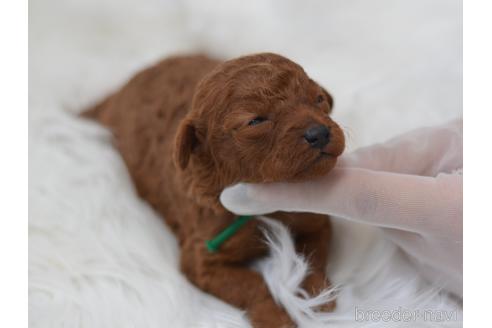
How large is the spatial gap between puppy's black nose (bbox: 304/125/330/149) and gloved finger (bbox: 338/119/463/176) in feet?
0.64

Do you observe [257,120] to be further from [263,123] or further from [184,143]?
[184,143]

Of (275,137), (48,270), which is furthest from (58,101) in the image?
(275,137)

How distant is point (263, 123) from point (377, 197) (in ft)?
0.82

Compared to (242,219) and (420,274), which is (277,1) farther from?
(420,274)

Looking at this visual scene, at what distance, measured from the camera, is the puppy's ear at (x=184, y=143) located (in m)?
1.07

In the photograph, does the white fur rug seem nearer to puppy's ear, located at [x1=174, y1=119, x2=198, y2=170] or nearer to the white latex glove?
the white latex glove

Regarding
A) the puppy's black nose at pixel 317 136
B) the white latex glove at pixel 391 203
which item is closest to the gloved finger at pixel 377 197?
the white latex glove at pixel 391 203

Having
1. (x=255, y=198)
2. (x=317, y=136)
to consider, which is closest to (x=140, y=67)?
(x=255, y=198)

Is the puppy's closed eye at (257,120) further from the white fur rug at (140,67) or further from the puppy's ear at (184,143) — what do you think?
the white fur rug at (140,67)

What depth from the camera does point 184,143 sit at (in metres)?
1.08

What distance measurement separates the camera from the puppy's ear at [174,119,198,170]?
1.07 m

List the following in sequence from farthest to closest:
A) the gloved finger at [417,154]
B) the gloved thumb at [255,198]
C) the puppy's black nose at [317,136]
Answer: the gloved finger at [417,154] < the gloved thumb at [255,198] < the puppy's black nose at [317,136]

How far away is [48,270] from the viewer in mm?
1258

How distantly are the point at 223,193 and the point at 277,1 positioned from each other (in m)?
0.86
